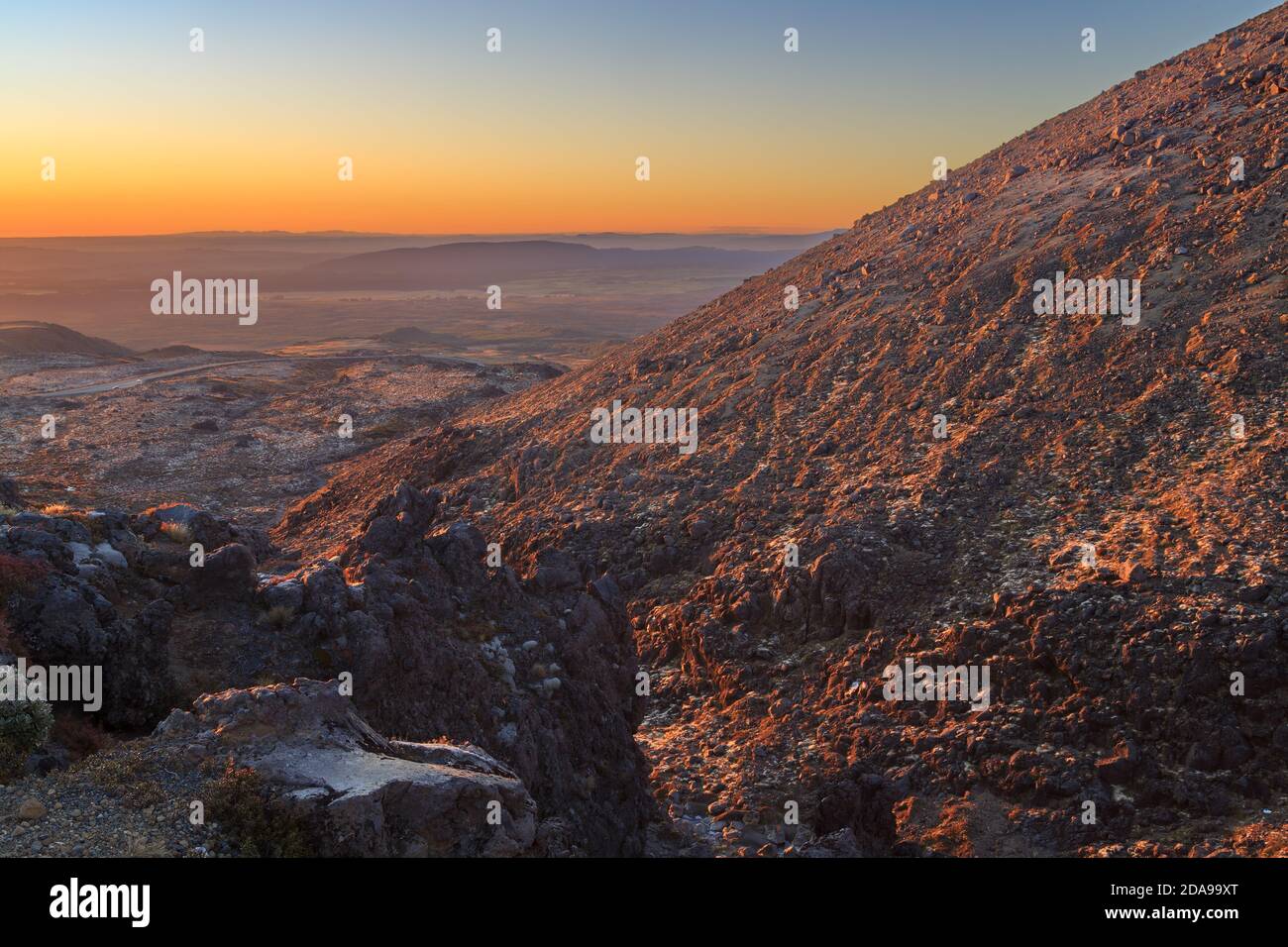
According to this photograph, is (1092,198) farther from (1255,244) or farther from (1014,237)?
(1255,244)

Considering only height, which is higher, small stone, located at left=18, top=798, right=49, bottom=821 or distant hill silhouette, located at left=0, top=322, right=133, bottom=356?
distant hill silhouette, located at left=0, top=322, right=133, bottom=356

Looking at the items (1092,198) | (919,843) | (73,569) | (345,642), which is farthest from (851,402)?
(73,569)
